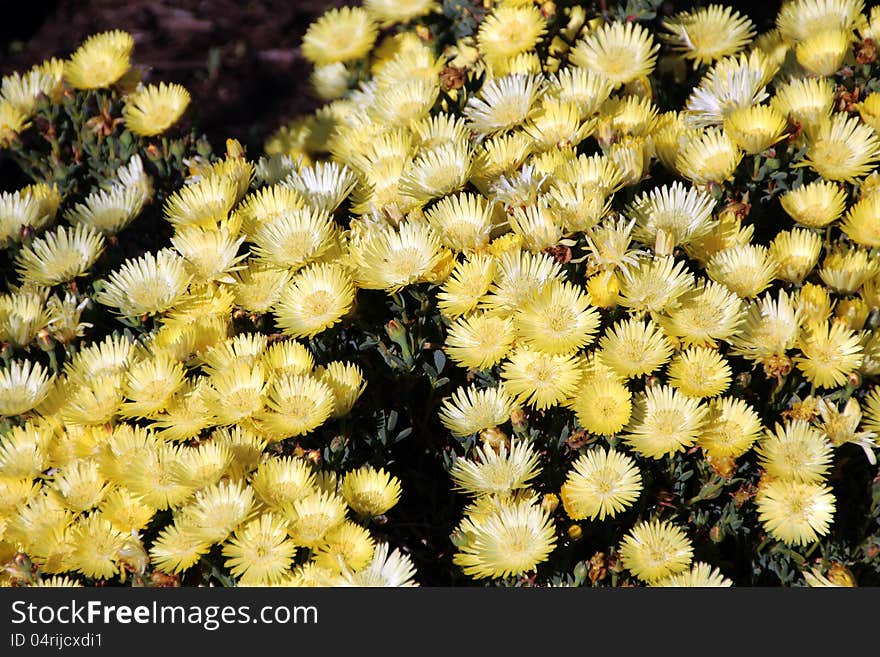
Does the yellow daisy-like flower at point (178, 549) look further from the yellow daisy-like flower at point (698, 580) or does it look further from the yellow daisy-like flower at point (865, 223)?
the yellow daisy-like flower at point (865, 223)

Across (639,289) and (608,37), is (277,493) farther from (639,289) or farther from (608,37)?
(608,37)

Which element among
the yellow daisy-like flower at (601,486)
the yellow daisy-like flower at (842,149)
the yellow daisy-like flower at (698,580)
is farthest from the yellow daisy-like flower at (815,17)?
the yellow daisy-like flower at (698,580)

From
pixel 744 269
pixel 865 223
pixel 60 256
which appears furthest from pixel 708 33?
pixel 60 256

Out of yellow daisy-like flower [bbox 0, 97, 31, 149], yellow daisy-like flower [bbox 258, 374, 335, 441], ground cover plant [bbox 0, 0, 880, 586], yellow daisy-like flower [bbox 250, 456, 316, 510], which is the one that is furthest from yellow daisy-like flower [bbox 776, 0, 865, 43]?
yellow daisy-like flower [bbox 0, 97, 31, 149]

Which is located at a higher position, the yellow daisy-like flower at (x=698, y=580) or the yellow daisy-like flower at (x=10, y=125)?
the yellow daisy-like flower at (x=10, y=125)

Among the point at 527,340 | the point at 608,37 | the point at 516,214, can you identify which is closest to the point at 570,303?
the point at 527,340

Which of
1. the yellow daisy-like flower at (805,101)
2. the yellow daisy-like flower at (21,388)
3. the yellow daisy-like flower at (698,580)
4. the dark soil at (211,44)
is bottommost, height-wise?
the yellow daisy-like flower at (698,580)
